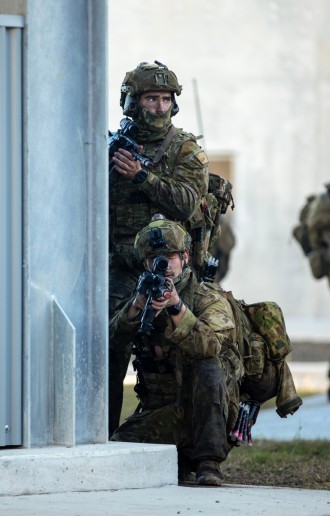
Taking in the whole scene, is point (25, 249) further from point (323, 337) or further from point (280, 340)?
point (323, 337)

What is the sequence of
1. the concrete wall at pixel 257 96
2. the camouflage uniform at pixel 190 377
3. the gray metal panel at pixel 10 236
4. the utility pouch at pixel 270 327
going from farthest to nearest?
the concrete wall at pixel 257 96 → the utility pouch at pixel 270 327 → the camouflage uniform at pixel 190 377 → the gray metal panel at pixel 10 236

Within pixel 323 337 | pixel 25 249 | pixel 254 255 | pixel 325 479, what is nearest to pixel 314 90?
pixel 254 255

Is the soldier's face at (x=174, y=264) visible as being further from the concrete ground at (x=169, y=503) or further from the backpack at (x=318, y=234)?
the backpack at (x=318, y=234)

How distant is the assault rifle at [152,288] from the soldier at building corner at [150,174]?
77cm

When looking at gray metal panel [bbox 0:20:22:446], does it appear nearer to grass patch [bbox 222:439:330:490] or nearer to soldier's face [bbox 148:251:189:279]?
soldier's face [bbox 148:251:189:279]

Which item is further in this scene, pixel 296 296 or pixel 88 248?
pixel 296 296

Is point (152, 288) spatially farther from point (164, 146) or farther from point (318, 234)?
point (318, 234)

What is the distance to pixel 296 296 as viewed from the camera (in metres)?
27.2

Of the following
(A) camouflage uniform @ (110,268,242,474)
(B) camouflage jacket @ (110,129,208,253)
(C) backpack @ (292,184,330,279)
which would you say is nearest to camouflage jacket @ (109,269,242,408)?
(A) camouflage uniform @ (110,268,242,474)

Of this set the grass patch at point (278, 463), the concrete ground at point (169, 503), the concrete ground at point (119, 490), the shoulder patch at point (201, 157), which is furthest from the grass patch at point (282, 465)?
the shoulder patch at point (201, 157)

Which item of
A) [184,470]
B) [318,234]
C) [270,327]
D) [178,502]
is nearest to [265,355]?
[270,327]

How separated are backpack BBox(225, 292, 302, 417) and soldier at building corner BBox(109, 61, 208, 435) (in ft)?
1.41

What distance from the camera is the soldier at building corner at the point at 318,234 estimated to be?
15.7 m

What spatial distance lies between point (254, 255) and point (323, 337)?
3705mm
